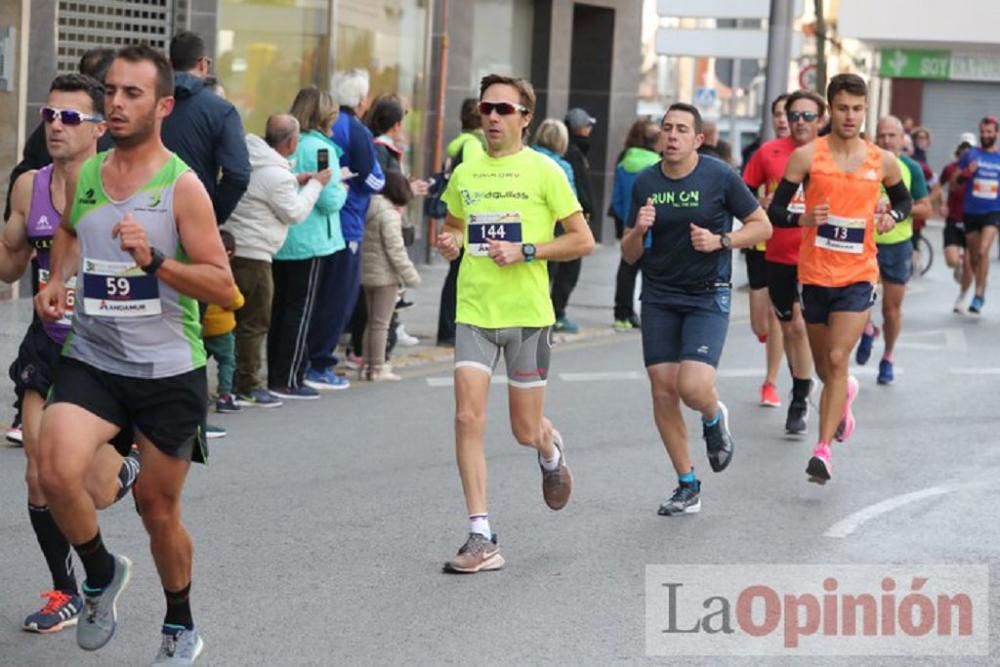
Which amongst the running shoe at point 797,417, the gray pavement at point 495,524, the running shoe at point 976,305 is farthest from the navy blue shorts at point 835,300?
the running shoe at point 976,305

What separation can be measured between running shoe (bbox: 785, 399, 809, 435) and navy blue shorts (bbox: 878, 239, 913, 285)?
9.03 ft

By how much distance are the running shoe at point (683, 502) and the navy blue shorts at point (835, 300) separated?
1.47 metres

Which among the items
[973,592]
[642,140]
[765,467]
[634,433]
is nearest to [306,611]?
[973,592]

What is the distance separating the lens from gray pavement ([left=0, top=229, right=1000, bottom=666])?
648 centimetres

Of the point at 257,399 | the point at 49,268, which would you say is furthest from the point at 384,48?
the point at 49,268

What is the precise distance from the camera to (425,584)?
24.0 ft

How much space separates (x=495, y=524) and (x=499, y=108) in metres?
1.86

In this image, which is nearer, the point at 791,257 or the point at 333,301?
the point at 791,257

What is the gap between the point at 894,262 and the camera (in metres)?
13.9

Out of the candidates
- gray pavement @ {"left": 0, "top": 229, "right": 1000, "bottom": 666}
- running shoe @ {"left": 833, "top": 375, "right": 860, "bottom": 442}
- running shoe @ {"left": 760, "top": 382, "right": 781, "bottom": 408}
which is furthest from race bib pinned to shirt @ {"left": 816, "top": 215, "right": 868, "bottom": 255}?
running shoe @ {"left": 760, "top": 382, "right": 781, "bottom": 408}

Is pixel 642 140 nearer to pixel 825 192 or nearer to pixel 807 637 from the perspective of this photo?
pixel 825 192

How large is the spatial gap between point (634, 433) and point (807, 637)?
4.72 metres

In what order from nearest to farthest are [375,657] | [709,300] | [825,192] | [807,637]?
[375,657]
[807,637]
[709,300]
[825,192]

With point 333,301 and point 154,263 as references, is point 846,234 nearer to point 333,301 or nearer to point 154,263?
point 333,301
